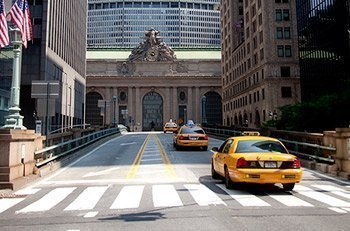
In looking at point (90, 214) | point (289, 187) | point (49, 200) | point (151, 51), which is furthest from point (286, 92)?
point (90, 214)

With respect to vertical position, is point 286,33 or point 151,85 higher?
point 286,33

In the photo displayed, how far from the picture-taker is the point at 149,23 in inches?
6914

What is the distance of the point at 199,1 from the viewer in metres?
183

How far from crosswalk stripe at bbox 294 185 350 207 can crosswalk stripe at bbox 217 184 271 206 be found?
1587mm

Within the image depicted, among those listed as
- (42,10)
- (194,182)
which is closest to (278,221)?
(194,182)

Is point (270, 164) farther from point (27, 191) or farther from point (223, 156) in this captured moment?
point (27, 191)

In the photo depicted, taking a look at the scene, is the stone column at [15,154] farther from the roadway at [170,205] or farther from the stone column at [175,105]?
the stone column at [175,105]

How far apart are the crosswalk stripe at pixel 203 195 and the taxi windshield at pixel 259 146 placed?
157 cm

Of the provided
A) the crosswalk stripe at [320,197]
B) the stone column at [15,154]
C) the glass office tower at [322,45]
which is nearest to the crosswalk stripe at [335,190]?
the crosswalk stripe at [320,197]

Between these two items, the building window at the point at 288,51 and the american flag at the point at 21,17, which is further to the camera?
the building window at the point at 288,51

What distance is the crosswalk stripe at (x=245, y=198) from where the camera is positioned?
310 inches

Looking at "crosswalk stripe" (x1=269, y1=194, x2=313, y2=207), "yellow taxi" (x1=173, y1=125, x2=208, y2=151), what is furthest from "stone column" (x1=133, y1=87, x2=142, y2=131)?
"crosswalk stripe" (x1=269, y1=194, x2=313, y2=207)

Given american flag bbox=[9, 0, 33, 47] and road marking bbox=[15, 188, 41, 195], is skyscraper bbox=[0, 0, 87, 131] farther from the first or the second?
road marking bbox=[15, 188, 41, 195]

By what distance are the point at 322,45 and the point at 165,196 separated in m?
53.4
